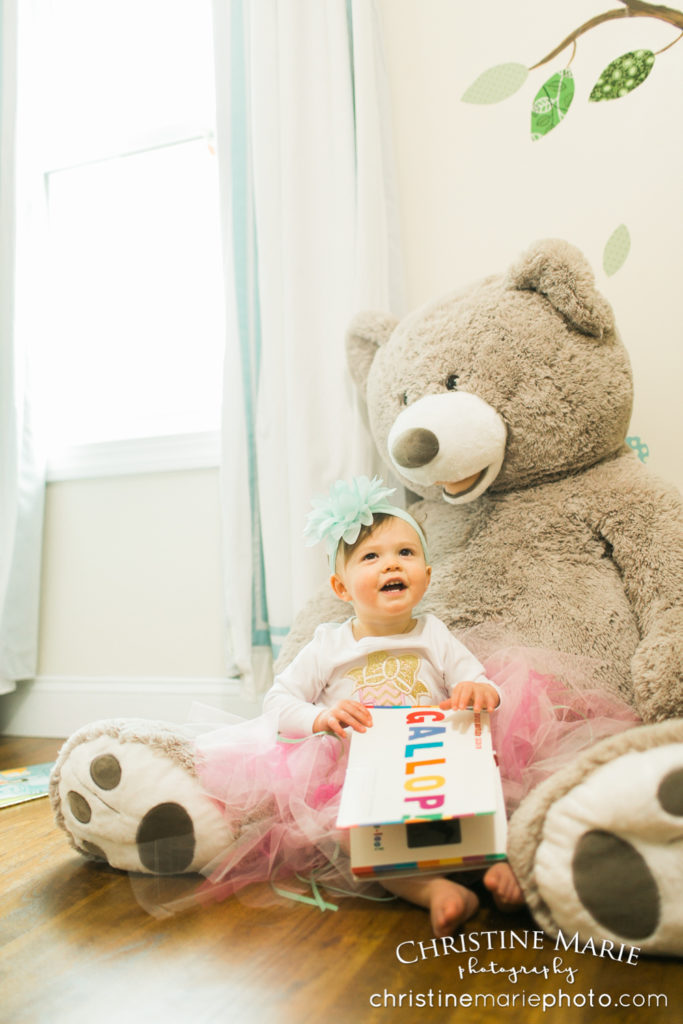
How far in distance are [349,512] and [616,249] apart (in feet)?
2.42

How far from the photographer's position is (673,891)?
601mm

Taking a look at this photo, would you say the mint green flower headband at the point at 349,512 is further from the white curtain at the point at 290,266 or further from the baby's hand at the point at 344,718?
the white curtain at the point at 290,266

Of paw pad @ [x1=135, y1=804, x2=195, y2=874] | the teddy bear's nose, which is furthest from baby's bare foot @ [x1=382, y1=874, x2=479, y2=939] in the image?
the teddy bear's nose

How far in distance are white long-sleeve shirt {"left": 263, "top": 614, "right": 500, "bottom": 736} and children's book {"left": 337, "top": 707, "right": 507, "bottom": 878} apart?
149mm

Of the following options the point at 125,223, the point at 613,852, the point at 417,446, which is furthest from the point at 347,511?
the point at 125,223

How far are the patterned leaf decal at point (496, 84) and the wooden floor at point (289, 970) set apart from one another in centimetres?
135

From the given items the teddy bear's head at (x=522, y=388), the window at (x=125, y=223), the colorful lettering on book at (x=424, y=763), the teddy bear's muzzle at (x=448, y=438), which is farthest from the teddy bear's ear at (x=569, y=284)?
the window at (x=125, y=223)

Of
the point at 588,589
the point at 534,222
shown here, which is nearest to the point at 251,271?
the point at 534,222

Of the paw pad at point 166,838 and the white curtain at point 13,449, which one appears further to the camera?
the white curtain at point 13,449

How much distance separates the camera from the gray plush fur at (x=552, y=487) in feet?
3.13

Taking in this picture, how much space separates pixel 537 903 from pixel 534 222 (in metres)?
1.14

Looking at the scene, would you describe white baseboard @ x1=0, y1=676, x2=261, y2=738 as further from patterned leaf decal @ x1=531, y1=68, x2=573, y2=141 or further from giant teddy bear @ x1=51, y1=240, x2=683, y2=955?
patterned leaf decal @ x1=531, y1=68, x2=573, y2=141

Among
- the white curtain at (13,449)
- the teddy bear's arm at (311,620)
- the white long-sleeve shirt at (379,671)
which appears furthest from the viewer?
the white curtain at (13,449)

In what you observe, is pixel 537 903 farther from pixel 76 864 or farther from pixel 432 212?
pixel 432 212
